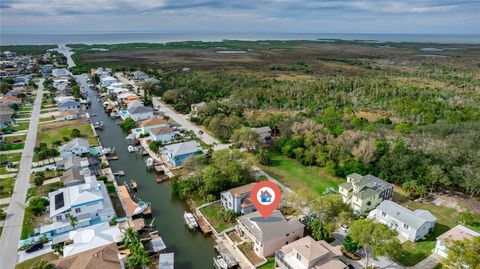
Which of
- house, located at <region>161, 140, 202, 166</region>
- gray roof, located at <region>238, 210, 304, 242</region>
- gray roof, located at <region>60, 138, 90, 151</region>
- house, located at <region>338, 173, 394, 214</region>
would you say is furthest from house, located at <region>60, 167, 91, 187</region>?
house, located at <region>338, 173, 394, 214</region>

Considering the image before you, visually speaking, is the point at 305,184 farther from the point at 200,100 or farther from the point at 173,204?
the point at 200,100

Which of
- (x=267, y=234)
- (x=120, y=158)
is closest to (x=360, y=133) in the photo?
(x=267, y=234)

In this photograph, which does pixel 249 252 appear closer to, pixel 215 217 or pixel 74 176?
pixel 215 217

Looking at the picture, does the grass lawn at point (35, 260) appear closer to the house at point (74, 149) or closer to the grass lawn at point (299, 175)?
the house at point (74, 149)

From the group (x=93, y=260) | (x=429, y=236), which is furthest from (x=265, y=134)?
(x=93, y=260)

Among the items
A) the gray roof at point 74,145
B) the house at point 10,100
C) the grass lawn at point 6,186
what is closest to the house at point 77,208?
the grass lawn at point 6,186

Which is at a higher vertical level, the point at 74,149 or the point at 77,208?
the point at 74,149
